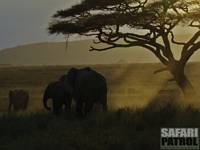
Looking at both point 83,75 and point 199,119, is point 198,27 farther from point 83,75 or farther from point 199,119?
point 199,119

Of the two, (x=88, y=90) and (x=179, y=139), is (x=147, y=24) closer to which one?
(x=88, y=90)

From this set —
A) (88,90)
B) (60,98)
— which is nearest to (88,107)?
(88,90)

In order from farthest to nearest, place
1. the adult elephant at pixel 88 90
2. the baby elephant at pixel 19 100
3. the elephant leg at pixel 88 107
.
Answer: the baby elephant at pixel 19 100 < the adult elephant at pixel 88 90 < the elephant leg at pixel 88 107

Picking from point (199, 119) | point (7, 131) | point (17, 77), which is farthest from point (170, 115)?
point (17, 77)

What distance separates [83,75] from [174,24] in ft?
27.5

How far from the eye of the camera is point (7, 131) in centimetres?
1689

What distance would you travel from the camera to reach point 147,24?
29.2 meters

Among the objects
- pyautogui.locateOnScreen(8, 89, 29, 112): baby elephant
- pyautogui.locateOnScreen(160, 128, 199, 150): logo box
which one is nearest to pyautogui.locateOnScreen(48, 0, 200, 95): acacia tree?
pyautogui.locateOnScreen(8, 89, 29, 112): baby elephant

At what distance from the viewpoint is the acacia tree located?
94.0 feet

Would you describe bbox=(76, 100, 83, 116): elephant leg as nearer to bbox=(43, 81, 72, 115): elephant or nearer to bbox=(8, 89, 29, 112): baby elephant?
bbox=(43, 81, 72, 115): elephant

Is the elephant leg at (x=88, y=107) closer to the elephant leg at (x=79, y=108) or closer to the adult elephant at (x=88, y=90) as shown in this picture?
the adult elephant at (x=88, y=90)

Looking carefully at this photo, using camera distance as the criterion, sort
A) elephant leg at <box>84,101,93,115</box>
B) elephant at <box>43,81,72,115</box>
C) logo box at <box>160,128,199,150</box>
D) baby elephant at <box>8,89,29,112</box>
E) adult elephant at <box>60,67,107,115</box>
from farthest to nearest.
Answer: baby elephant at <box>8,89,29,112</box>, elephant at <box>43,81,72,115</box>, adult elephant at <box>60,67,107,115</box>, elephant leg at <box>84,101,93,115</box>, logo box at <box>160,128,199,150</box>

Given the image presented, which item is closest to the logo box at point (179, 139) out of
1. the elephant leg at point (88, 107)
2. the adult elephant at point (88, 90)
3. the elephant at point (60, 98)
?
the elephant leg at point (88, 107)

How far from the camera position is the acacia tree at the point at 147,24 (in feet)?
94.0
